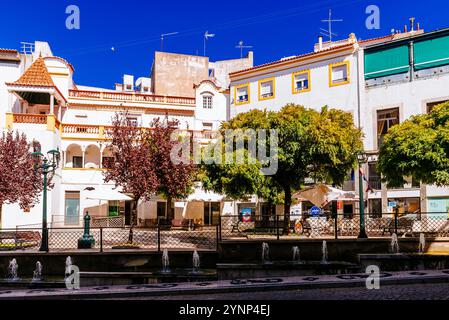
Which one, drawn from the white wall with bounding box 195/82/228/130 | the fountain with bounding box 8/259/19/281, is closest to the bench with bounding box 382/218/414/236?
the fountain with bounding box 8/259/19/281

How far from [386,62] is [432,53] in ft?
8.61

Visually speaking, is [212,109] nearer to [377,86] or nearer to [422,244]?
[377,86]

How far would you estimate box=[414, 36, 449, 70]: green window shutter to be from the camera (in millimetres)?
28125

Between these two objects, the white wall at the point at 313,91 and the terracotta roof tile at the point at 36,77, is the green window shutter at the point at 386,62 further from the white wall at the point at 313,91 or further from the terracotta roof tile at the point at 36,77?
the terracotta roof tile at the point at 36,77

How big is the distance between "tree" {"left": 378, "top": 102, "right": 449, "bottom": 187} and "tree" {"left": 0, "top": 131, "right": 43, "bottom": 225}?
561 inches

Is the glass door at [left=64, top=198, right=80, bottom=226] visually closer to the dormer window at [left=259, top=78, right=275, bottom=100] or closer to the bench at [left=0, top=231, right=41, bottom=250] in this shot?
the bench at [left=0, top=231, right=41, bottom=250]

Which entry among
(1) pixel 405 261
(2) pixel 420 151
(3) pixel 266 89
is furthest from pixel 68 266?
(3) pixel 266 89

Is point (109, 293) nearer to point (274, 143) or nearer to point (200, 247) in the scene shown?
point (200, 247)

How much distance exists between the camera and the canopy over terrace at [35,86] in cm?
2752

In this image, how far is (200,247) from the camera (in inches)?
659

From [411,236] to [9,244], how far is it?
13.9 meters

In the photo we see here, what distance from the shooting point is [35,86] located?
91.0ft

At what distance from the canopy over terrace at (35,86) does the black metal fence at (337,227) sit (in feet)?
48.8
